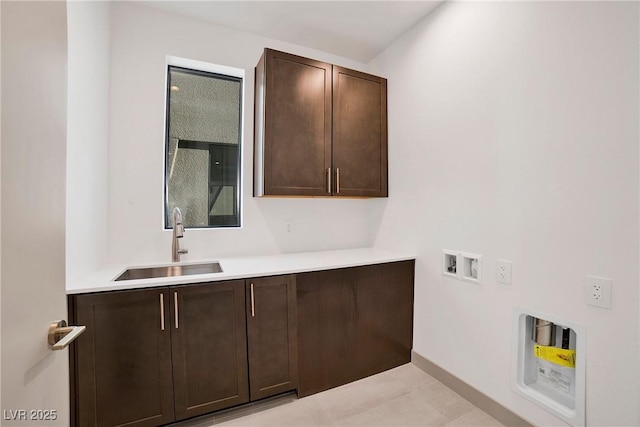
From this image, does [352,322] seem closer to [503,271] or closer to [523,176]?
[503,271]

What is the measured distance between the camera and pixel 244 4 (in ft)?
6.78

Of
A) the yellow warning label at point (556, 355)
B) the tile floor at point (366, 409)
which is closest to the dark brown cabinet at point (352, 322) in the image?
the tile floor at point (366, 409)

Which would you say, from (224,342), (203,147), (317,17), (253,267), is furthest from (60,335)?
(317,17)

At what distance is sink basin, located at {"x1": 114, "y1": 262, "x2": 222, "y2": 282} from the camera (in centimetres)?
197

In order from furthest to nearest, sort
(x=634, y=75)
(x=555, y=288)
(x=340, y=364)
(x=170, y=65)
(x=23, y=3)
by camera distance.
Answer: (x=170, y=65) < (x=340, y=364) < (x=555, y=288) < (x=634, y=75) < (x=23, y=3)

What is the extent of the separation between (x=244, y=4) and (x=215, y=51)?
425 millimetres

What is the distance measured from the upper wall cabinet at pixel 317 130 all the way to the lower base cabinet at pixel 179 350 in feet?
2.70

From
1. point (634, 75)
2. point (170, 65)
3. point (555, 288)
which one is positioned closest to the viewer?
point (634, 75)

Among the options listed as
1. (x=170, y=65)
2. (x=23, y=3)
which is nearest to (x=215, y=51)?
(x=170, y=65)

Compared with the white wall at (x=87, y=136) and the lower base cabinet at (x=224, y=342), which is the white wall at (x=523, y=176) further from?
the white wall at (x=87, y=136)

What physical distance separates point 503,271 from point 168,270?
7.20 feet

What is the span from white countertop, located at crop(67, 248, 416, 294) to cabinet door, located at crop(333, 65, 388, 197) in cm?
56

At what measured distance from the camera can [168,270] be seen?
2.06 m

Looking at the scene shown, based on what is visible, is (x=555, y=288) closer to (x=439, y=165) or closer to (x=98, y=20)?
(x=439, y=165)
